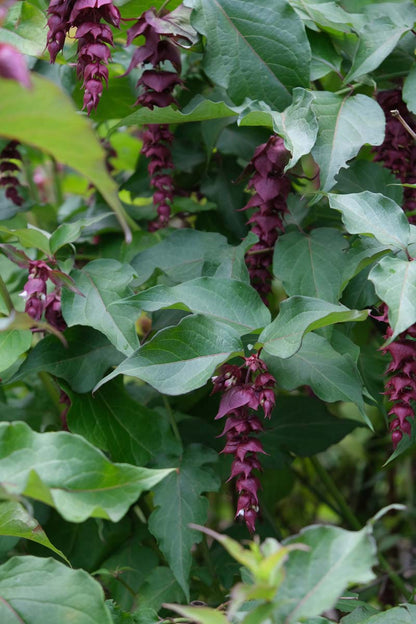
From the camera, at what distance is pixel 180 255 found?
3.70 feet

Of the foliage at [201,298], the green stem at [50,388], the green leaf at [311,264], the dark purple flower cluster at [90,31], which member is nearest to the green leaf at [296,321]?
the foliage at [201,298]

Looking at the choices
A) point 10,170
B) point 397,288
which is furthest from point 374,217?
point 10,170

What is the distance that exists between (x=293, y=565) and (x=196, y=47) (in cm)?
73

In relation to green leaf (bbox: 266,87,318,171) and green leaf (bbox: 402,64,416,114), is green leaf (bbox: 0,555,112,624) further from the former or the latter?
green leaf (bbox: 402,64,416,114)

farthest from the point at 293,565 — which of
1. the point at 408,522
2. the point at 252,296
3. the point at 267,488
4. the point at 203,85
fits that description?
the point at 408,522

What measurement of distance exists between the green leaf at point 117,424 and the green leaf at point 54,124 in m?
0.60

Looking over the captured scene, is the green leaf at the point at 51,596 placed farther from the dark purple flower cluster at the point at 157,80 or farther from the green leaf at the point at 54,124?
the dark purple flower cluster at the point at 157,80

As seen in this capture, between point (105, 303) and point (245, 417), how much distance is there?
25cm

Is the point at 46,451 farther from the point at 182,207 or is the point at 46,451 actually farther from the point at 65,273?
the point at 182,207

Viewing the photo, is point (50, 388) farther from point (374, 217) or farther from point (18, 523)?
point (374, 217)

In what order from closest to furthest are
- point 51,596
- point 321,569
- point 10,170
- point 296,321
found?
1. point 321,569
2. point 51,596
3. point 296,321
4. point 10,170

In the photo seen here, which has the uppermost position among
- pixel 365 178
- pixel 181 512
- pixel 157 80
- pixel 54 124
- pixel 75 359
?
pixel 54 124

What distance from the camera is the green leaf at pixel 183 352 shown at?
853 millimetres

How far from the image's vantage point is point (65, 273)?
3.31ft
